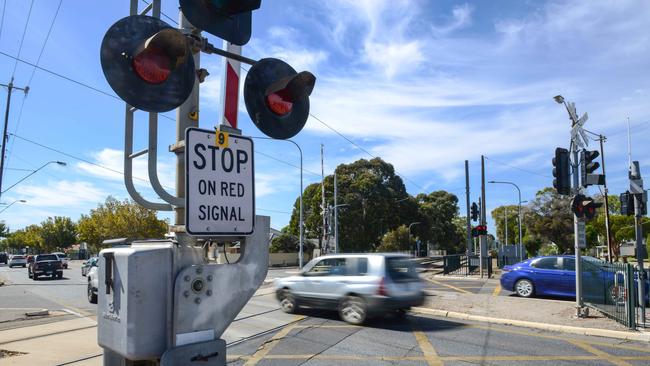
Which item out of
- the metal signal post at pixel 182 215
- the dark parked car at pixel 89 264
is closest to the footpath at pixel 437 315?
the metal signal post at pixel 182 215

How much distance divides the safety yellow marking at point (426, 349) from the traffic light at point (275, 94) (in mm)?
5242

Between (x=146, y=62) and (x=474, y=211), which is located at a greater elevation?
(x=146, y=62)

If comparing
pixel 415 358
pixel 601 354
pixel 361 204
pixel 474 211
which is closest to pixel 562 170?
pixel 601 354

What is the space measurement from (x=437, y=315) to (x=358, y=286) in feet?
8.40

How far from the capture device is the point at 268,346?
8469 mm

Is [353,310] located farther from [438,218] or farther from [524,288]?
[438,218]

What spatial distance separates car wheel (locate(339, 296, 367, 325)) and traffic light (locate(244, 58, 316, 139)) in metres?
8.13

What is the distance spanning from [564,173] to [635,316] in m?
3.61

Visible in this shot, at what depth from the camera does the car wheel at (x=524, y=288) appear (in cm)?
1630

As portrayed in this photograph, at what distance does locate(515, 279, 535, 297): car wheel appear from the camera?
642 inches

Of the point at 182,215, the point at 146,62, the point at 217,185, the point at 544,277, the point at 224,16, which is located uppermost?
the point at 224,16

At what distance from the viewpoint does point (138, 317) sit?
209 centimetres

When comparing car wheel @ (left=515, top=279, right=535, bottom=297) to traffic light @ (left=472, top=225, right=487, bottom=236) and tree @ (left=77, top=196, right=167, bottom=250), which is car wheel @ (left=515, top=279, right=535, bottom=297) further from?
tree @ (left=77, top=196, right=167, bottom=250)

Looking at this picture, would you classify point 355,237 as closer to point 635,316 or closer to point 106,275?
point 635,316
